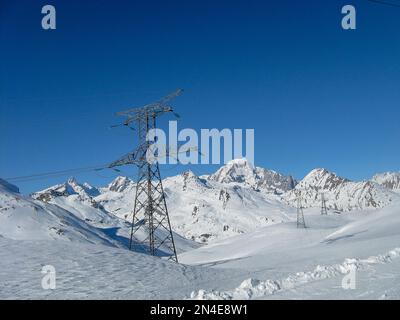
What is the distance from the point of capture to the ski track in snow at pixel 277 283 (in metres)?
15.9

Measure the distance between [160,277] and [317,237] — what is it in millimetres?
45986

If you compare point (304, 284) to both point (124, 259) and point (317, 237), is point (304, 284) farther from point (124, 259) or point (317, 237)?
point (317, 237)

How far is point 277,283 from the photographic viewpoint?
18.0 meters

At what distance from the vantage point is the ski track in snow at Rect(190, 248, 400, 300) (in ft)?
52.3

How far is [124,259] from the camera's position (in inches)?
947

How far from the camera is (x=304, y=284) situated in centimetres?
1798
